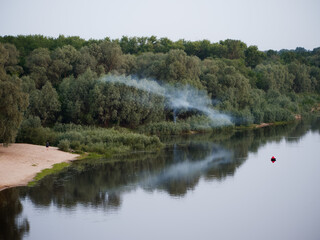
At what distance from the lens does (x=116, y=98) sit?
59906 mm

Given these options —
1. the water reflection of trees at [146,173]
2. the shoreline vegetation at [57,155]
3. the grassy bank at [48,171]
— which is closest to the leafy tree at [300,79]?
the water reflection of trees at [146,173]

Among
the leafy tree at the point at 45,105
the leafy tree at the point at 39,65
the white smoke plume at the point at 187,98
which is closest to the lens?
the leafy tree at the point at 45,105

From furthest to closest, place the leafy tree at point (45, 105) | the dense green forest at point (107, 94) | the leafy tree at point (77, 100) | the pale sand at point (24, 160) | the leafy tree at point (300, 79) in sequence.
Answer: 1. the leafy tree at point (300, 79)
2. the leafy tree at point (77, 100)
3. the leafy tree at point (45, 105)
4. the dense green forest at point (107, 94)
5. the pale sand at point (24, 160)

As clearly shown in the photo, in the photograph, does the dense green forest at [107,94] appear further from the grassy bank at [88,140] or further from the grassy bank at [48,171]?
the grassy bank at [48,171]

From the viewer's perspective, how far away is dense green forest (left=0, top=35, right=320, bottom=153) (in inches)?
1890

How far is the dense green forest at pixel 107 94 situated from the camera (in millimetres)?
48000

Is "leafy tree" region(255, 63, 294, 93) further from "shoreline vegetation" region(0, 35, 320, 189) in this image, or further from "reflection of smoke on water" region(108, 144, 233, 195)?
"reflection of smoke on water" region(108, 144, 233, 195)

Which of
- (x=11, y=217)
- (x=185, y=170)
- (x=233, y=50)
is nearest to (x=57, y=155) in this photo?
(x=185, y=170)

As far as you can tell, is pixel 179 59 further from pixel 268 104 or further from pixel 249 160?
pixel 249 160

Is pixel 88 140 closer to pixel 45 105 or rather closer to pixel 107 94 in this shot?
pixel 45 105

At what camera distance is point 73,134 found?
48.4 meters

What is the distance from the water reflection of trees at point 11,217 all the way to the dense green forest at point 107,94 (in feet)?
26.4

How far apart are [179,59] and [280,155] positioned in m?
28.0

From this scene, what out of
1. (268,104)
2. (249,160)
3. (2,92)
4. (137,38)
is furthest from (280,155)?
(137,38)
